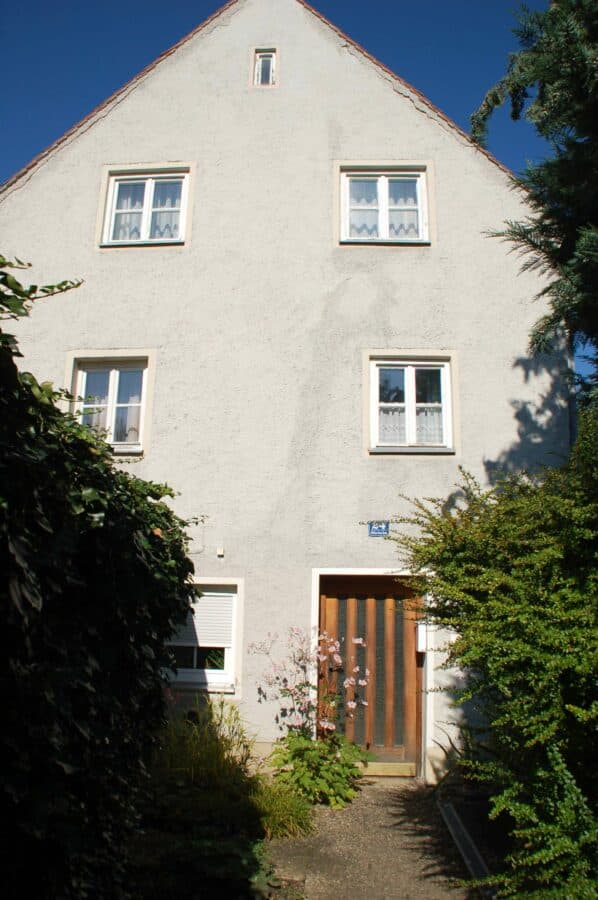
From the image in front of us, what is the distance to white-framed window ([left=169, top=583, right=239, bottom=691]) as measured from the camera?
8211 mm

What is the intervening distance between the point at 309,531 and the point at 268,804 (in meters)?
3.16

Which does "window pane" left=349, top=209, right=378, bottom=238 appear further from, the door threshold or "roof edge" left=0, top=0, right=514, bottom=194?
the door threshold

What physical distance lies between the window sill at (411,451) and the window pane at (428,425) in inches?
8.4

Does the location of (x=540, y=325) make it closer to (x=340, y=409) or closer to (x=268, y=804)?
(x=340, y=409)

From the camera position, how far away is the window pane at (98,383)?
9.40 metres

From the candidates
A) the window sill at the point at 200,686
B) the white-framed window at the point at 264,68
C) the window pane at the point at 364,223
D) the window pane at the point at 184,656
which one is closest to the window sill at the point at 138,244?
the window pane at the point at 364,223

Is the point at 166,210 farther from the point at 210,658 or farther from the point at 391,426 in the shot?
the point at 210,658

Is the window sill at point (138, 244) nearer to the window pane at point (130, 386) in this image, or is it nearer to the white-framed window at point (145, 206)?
the white-framed window at point (145, 206)

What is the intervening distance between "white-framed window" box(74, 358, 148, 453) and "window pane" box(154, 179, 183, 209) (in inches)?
95.5

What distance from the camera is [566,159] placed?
6680mm

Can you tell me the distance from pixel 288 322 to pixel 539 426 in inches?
136

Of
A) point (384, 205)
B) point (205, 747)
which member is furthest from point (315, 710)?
point (384, 205)

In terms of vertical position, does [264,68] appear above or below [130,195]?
above

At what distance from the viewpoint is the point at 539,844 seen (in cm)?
381
